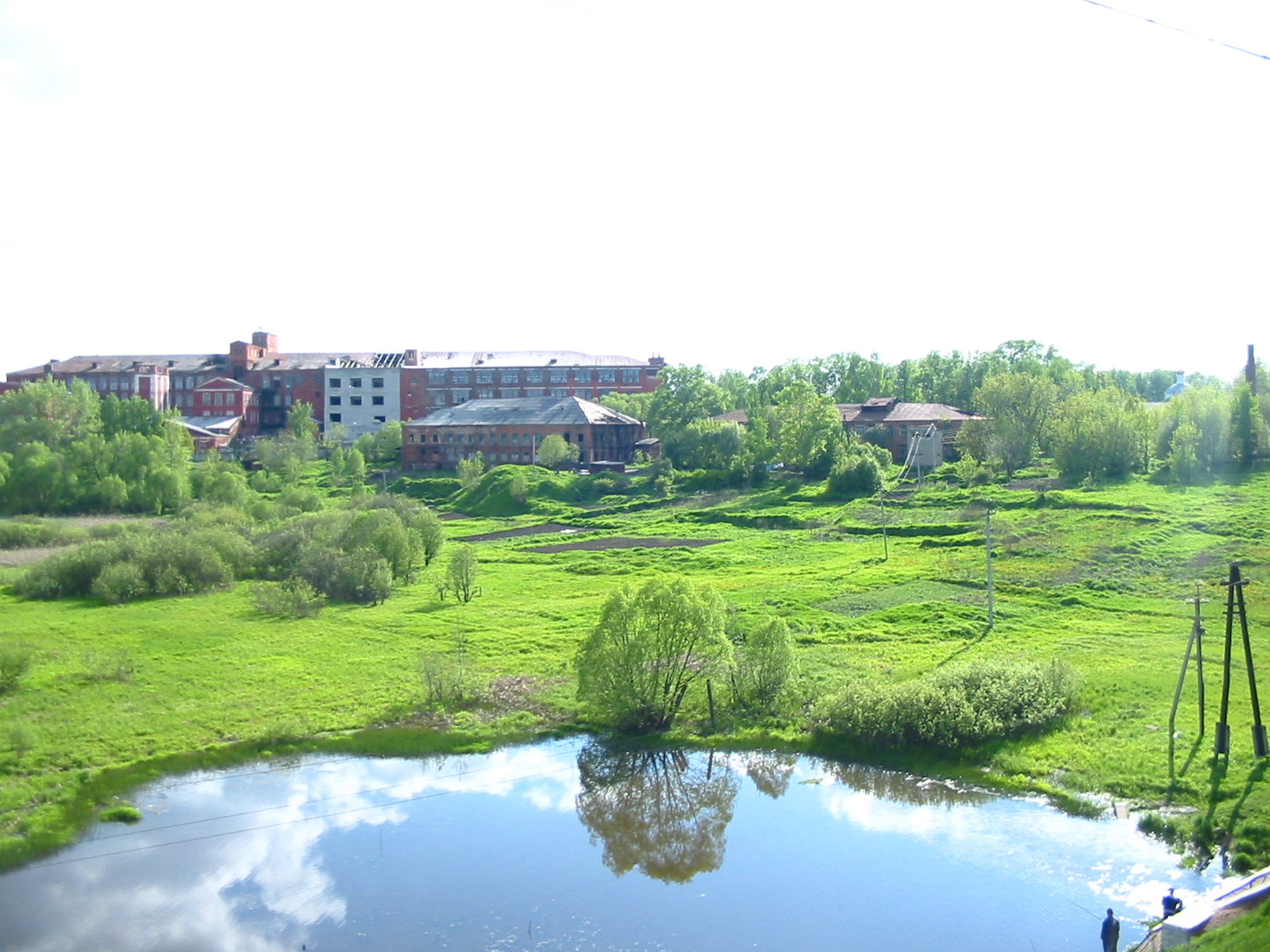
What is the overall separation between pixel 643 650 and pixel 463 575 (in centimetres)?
1407

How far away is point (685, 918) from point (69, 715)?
49.3 ft

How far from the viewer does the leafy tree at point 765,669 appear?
75.3ft

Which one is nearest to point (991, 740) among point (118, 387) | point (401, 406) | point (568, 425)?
point (568, 425)

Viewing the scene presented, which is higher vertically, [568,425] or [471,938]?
[568,425]

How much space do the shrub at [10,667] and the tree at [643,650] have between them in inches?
519

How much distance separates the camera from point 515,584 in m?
37.7

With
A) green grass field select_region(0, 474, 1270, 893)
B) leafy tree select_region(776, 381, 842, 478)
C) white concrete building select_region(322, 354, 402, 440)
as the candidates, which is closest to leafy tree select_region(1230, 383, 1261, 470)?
green grass field select_region(0, 474, 1270, 893)

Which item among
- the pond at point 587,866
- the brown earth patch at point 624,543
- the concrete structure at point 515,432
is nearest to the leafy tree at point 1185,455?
the brown earth patch at point 624,543

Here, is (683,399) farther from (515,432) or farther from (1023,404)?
(1023,404)

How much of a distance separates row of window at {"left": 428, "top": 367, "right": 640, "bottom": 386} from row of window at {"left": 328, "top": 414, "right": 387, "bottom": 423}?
5.05m

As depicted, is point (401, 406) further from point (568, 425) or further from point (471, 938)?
point (471, 938)

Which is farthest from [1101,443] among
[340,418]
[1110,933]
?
[340,418]

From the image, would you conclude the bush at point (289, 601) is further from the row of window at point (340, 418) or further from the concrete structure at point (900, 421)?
the row of window at point (340, 418)

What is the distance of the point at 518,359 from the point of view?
89.5 meters
